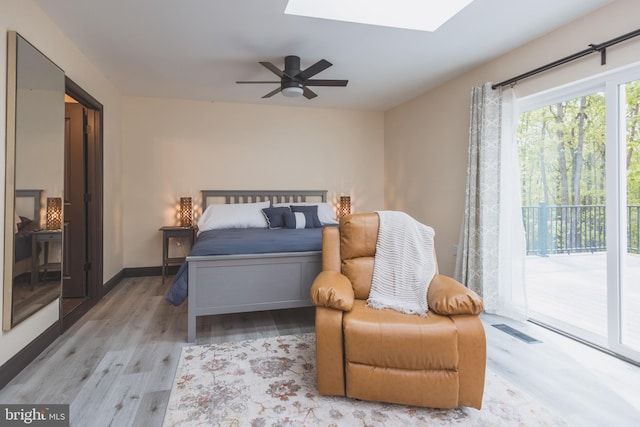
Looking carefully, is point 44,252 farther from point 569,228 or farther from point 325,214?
point 569,228

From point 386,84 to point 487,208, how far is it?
202cm

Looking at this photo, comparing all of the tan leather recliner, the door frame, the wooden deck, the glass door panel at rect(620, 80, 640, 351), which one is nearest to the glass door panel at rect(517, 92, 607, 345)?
the wooden deck

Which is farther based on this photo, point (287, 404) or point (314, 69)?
point (314, 69)

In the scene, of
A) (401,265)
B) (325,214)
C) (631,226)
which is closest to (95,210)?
(325,214)

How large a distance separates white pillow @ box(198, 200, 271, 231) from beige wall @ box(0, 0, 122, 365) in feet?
3.67

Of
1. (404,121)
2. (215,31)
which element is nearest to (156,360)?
(215,31)

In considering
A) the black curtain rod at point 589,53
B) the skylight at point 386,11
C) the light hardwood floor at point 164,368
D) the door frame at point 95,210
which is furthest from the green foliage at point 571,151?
the door frame at point 95,210

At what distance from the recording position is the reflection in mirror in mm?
2098

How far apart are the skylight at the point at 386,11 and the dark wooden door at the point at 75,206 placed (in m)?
2.63

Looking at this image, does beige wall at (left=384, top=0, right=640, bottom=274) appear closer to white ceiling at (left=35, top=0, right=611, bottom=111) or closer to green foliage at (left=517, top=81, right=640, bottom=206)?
white ceiling at (left=35, top=0, right=611, bottom=111)

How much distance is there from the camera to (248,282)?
278 cm

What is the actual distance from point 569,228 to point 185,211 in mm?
4487

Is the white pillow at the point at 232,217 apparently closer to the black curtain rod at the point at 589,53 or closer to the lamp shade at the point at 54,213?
the lamp shade at the point at 54,213

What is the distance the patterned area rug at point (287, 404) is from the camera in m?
1.71
